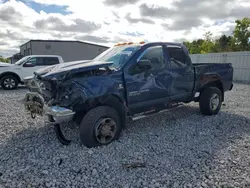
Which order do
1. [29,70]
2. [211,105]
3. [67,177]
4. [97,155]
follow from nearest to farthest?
[67,177] < [97,155] < [211,105] < [29,70]

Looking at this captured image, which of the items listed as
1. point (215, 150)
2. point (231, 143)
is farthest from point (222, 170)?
point (231, 143)

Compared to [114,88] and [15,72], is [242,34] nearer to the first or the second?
[15,72]

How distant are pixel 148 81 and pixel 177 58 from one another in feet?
4.14

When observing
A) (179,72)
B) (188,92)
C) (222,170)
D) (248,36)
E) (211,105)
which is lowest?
(222,170)

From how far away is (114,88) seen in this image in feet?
13.0

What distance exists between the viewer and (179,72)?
510cm

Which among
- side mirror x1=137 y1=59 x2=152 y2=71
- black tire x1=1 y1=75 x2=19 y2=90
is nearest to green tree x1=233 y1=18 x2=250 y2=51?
black tire x1=1 y1=75 x2=19 y2=90

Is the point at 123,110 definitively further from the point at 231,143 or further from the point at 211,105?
the point at 211,105

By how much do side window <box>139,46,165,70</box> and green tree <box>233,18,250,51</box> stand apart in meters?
28.4

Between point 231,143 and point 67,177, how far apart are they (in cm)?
310

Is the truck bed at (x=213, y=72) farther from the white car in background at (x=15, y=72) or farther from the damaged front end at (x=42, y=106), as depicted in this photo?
the white car in background at (x=15, y=72)

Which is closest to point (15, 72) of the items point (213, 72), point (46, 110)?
point (46, 110)

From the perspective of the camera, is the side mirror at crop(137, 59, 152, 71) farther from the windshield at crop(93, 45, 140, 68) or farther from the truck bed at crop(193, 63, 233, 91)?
the truck bed at crop(193, 63, 233, 91)

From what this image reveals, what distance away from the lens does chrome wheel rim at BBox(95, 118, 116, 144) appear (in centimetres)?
386
